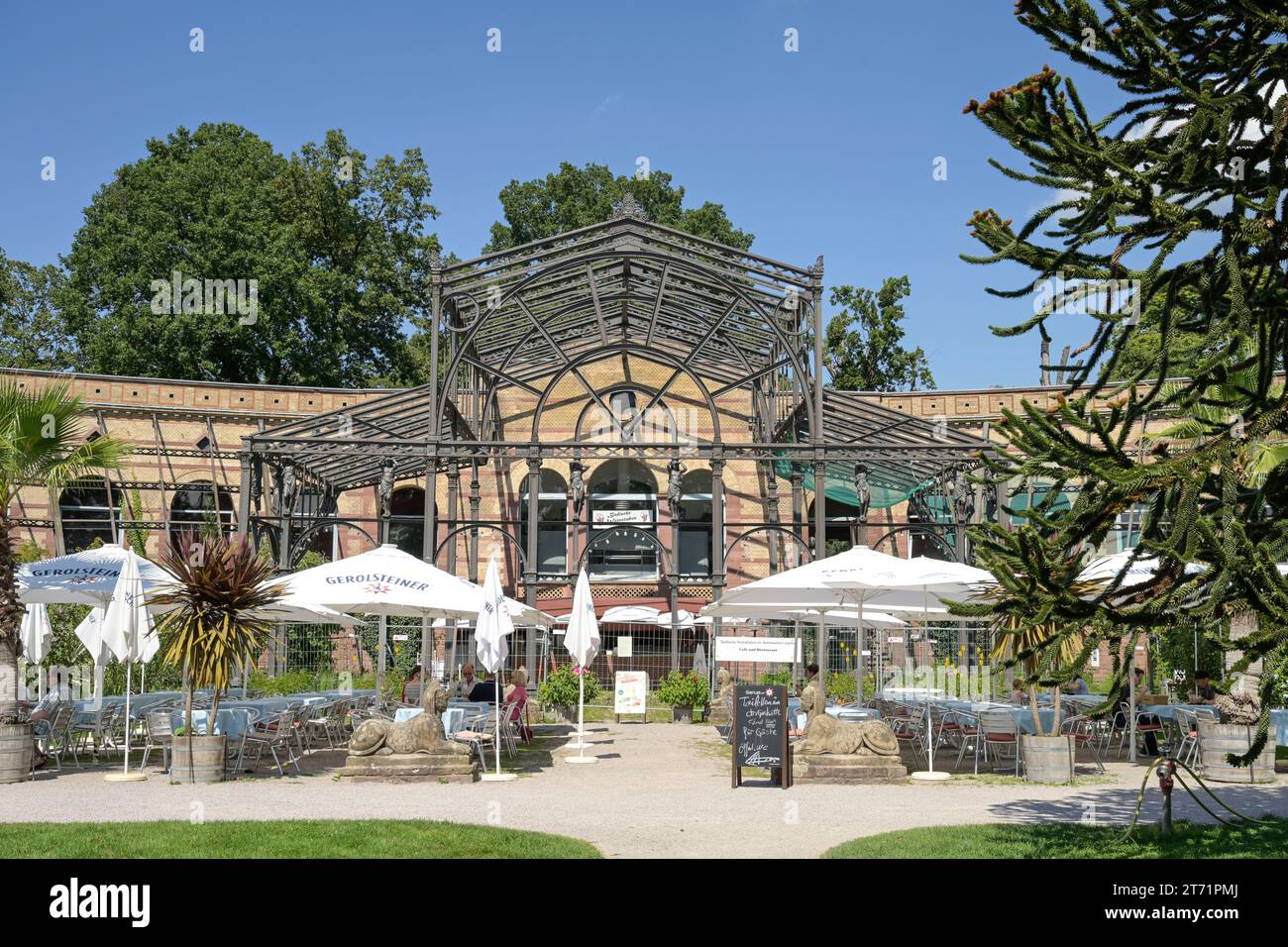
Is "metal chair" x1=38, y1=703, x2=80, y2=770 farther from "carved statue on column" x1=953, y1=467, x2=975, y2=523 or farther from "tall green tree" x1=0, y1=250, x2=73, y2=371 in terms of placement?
"tall green tree" x1=0, y1=250, x2=73, y2=371

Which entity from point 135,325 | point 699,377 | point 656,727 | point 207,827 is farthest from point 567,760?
point 135,325

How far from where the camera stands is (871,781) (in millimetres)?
13562

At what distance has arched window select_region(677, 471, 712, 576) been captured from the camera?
35281mm

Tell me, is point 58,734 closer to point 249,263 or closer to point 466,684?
point 466,684

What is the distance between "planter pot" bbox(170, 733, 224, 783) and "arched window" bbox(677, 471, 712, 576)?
877 inches

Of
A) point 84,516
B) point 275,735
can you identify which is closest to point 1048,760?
point 275,735

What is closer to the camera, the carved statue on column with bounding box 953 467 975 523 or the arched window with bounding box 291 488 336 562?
the carved statue on column with bounding box 953 467 975 523

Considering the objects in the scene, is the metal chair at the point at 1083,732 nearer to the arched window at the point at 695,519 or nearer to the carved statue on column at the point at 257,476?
the carved statue on column at the point at 257,476

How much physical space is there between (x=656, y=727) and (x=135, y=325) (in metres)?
27.8

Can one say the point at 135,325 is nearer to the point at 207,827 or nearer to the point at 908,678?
the point at 908,678

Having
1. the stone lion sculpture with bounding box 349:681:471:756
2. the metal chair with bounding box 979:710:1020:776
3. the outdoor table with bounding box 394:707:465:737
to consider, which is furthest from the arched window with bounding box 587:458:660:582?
the stone lion sculpture with bounding box 349:681:471:756

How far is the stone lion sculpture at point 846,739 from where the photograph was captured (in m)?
13.8

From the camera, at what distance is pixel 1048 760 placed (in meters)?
13.7

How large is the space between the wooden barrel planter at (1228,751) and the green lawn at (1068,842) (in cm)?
382
